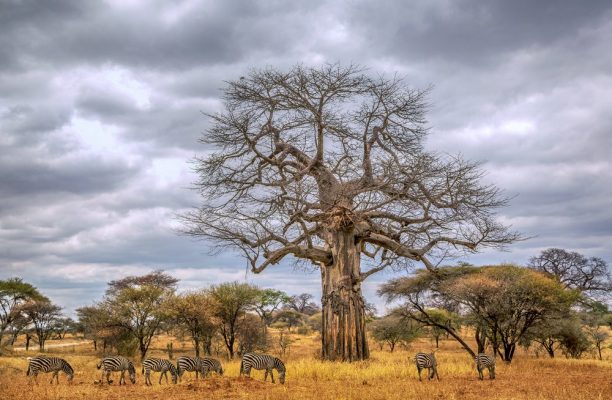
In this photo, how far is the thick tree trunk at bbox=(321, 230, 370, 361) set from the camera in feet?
55.2

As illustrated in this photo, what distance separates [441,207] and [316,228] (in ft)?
14.2

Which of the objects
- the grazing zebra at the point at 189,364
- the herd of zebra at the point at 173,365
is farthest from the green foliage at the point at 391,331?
the grazing zebra at the point at 189,364

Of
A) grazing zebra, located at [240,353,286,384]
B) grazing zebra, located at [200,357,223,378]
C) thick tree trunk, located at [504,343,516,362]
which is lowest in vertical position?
thick tree trunk, located at [504,343,516,362]

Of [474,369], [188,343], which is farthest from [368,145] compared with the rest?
[188,343]

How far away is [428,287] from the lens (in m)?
23.6

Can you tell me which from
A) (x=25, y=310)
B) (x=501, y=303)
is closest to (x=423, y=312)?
(x=501, y=303)

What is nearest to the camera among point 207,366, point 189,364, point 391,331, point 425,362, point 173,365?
point 425,362

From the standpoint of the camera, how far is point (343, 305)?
16969mm

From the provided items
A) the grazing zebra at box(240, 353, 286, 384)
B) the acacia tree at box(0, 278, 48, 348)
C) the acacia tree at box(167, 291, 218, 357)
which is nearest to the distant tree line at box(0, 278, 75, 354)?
the acacia tree at box(0, 278, 48, 348)

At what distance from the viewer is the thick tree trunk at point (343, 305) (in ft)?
55.2

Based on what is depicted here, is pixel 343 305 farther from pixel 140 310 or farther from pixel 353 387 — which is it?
pixel 140 310

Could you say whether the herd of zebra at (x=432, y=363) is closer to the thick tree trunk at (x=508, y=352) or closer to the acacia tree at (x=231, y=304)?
the thick tree trunk at (x=508, y=352)

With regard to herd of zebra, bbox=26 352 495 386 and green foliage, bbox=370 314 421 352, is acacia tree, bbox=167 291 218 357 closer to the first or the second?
herd of zebra, bbox=26 352 495 386

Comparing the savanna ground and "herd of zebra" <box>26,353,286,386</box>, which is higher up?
"herd of zebra" <box>26,353,286,386</box>
